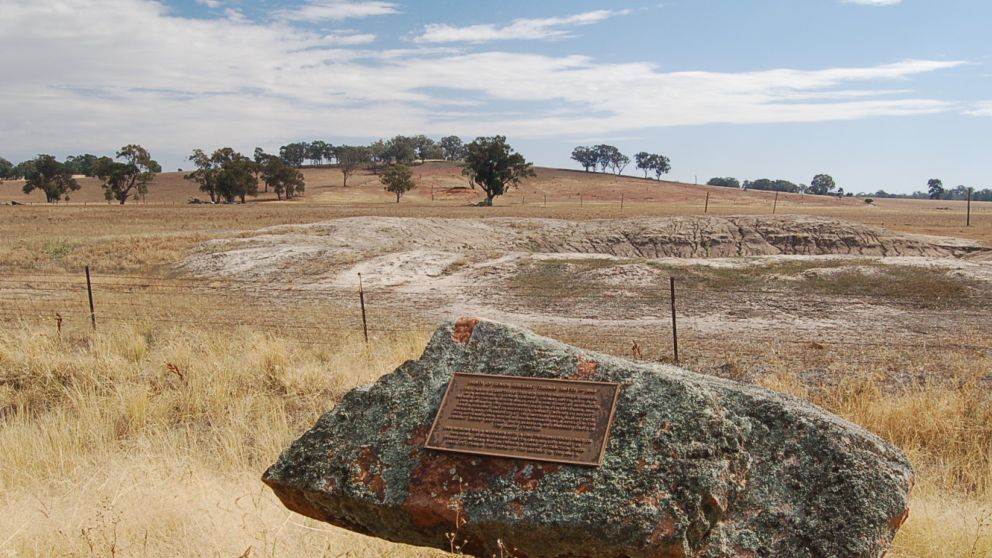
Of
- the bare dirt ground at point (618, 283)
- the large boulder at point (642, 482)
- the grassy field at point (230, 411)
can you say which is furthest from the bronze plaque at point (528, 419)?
the bare dirt ground at point (618, 283)

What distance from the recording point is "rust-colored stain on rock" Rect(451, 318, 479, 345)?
4.57 m

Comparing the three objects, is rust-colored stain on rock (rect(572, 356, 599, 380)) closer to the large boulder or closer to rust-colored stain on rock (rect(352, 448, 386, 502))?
the large boulder

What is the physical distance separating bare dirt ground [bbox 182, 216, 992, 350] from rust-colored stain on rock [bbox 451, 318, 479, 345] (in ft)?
27.0

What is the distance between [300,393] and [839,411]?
532cm

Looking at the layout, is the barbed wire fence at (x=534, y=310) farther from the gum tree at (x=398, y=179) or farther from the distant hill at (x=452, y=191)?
the distant hill at (x=452, y=191)

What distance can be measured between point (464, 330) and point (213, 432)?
332 cm

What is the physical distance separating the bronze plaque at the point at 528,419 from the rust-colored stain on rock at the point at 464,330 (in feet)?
1.14

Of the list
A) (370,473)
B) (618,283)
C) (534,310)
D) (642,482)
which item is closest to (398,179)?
(618,283)

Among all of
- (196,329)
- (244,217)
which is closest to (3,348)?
(196,329)

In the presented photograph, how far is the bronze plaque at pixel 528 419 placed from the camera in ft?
12.5

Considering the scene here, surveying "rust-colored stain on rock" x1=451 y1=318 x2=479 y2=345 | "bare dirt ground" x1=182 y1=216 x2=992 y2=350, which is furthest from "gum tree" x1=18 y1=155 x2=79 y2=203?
"rust-colored stain on rock" x1=451 y1=318 x2=479 y2=345

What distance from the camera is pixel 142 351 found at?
9641 mm

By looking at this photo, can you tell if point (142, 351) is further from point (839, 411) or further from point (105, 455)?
point (839, 411)

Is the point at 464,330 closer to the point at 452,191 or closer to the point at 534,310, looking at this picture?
the point at 534,310
